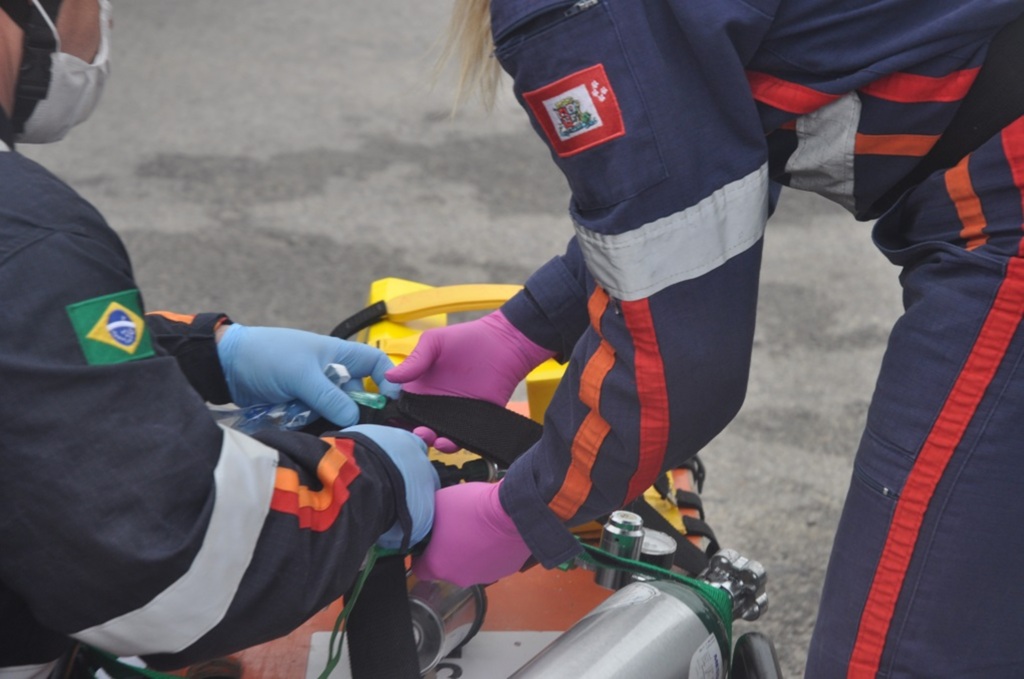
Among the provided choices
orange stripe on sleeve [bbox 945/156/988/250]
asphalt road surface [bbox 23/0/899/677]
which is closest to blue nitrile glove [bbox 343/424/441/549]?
orange stripe on sleeve [bbox 945/156/988/250]

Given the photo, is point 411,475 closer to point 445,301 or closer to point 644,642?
point 644,642

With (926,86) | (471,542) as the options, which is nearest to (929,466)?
(926,86)

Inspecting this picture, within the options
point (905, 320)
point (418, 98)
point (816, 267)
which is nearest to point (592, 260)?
point (905, 320)

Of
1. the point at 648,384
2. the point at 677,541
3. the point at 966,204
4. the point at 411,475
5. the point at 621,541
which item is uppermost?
the point at 966,204

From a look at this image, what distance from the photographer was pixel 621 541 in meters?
1.31

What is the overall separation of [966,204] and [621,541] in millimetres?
526

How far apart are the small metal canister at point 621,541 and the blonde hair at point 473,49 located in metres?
0.50

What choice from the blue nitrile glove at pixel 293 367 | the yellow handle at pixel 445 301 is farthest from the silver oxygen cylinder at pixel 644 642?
the yellow handle at pixel 445 301

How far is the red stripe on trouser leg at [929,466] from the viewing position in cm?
97

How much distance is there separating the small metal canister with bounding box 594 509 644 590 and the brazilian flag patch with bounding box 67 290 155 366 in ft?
1.86

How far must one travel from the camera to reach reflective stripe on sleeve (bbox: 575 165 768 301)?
41.0 inches

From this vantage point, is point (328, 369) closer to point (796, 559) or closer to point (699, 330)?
point (699, 330)

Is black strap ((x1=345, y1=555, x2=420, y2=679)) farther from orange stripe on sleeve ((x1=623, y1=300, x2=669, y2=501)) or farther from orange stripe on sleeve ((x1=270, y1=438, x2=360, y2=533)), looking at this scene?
orange stripe on sleeve ((x1=623, y1=300, x2=669, y2=501))

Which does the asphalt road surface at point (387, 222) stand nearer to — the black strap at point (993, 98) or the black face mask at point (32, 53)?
the black strap at point (993, 98)
